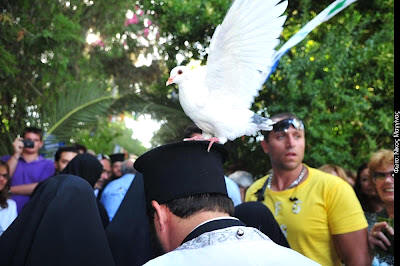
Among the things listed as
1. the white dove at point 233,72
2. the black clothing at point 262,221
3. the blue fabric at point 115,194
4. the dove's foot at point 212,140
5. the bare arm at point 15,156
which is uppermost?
the white dove at point 233,72

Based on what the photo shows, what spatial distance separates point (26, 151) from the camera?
19.9ft

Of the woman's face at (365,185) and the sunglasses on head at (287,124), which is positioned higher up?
the sunglasses on head at (287,124)

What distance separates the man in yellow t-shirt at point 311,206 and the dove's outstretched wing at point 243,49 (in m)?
1.58

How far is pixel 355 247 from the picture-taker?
127 inches

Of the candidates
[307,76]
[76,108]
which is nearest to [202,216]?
[307,76]

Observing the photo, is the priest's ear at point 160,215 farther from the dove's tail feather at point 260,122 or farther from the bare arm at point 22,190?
the bare arm at point 22,190

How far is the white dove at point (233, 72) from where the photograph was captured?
1.92 meters

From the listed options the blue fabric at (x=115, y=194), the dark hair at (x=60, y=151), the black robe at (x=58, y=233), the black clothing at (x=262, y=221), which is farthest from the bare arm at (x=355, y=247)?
the dark hair at (x=60, y=151)

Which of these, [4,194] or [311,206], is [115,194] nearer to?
[4,194]

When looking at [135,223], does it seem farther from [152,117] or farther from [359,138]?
[359,138]

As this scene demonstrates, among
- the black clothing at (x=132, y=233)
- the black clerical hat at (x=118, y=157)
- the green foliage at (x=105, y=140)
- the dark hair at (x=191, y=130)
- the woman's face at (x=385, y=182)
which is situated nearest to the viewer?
the black clothing at (x=132, y=233)

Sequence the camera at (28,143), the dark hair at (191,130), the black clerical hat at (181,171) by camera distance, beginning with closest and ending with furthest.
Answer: the black clerical hat at (181,171) → the dark hair at (191,130) → the camera at (28,143)

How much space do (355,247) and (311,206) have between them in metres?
0.38

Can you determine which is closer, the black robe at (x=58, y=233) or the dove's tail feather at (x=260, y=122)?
the dove's tail feather at (x=260, y=122)
